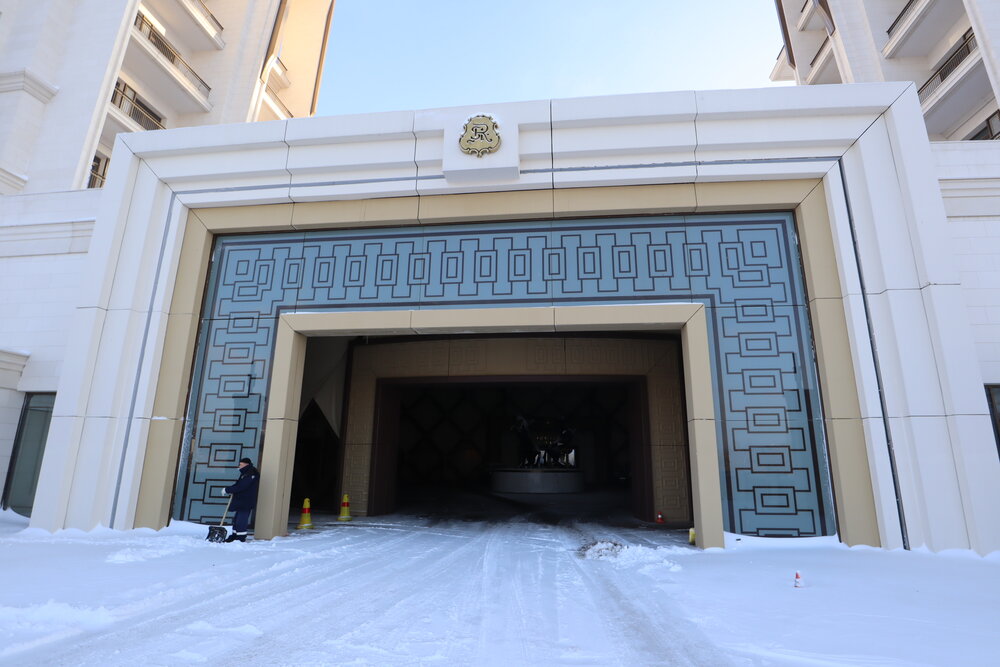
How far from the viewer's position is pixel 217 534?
6137 mm

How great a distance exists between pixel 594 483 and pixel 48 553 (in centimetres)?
1549

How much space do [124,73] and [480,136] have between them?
16503 millimetres

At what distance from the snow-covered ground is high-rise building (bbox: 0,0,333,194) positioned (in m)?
11.1

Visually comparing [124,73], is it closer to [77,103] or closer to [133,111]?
[133,111]

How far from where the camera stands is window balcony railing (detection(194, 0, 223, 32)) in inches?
740

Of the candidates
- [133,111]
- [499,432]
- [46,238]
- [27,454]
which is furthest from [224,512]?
[133,111]

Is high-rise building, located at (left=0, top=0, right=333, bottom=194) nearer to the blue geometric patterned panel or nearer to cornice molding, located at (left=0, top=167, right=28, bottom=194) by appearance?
cornice molding, located at (left=0, top=167, right=28, bottom=194)

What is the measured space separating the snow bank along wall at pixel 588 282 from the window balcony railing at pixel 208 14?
1533cm

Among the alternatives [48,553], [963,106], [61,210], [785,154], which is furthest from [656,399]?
[963,106]

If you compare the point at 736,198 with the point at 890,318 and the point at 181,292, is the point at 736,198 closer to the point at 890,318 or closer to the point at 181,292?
the point at 890,318

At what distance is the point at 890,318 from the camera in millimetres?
6016

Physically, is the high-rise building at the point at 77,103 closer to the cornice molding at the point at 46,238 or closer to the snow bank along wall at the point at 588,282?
the cornice molding at the point at 46,238

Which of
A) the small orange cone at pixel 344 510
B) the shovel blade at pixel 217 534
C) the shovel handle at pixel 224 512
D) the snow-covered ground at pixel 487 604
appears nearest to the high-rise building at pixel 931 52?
the snow-covered ground at pixel 487 604

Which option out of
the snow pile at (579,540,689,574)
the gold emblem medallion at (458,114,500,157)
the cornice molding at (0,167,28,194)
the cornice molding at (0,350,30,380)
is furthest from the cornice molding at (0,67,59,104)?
the snow pile at (579,540,689,574)
